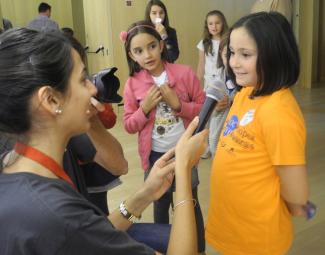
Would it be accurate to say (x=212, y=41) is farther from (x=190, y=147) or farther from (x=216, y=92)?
(x=190, y=147)

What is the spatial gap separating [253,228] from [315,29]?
6.59 meters

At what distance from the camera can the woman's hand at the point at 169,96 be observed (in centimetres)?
191

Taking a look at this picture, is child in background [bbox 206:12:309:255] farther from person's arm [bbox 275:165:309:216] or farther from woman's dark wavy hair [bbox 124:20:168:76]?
woman's dark wavy hair [bbox 124:20:168:76]

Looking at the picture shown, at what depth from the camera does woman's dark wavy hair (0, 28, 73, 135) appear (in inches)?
32.9

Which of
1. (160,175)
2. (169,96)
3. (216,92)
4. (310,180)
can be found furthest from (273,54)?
(310,180)

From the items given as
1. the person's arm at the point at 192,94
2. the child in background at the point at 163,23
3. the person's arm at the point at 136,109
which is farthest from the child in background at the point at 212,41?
the person's arm at the point at 136,109

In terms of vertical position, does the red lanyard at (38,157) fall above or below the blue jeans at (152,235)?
above

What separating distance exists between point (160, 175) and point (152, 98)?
2.30ft

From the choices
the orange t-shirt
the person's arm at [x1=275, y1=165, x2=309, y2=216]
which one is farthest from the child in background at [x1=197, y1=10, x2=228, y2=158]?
the person's arm at [x1=275, y1=165, x2=309, y2=216]

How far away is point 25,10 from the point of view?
6.96m

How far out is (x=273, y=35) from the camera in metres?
1.36

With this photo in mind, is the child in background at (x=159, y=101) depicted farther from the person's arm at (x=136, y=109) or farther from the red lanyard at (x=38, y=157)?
the red lanyard at (x=38, y=157)

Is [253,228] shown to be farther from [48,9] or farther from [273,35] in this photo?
[48,9]

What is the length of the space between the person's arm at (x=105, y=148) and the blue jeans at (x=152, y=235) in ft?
0.82
